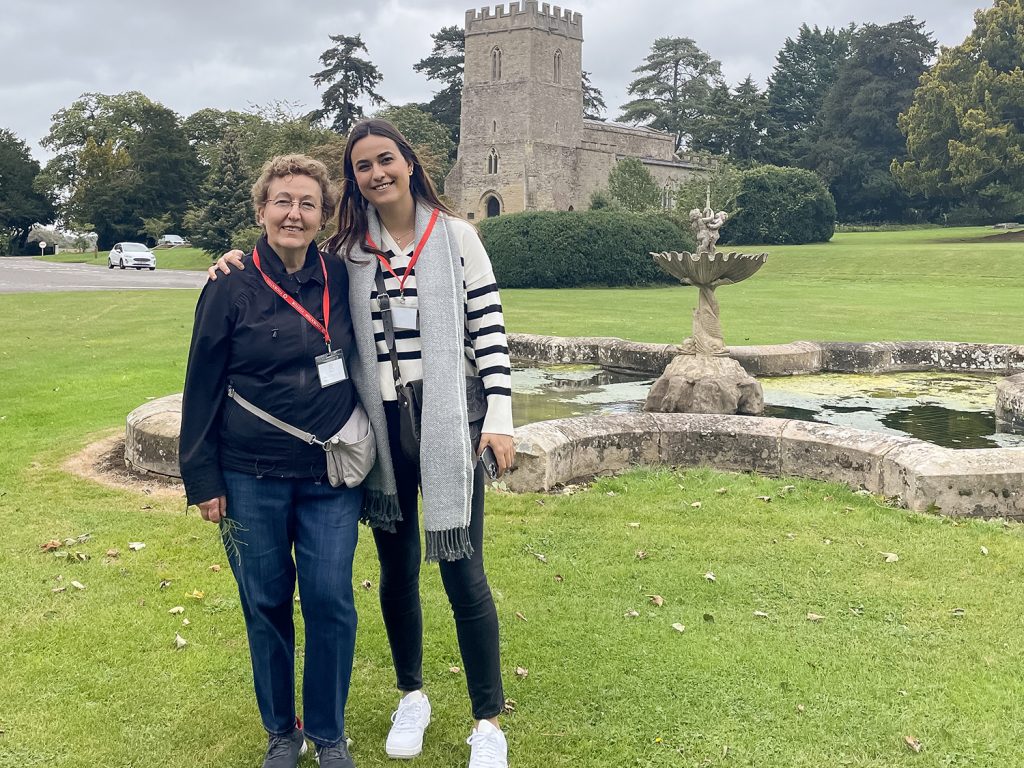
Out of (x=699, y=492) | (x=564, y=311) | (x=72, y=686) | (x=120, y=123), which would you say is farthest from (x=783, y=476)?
(x=120, y=123)

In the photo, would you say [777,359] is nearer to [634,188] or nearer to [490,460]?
[490,460]

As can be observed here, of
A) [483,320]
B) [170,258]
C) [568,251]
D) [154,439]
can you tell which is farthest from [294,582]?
[170,258]

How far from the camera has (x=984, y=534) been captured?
4.84 meters

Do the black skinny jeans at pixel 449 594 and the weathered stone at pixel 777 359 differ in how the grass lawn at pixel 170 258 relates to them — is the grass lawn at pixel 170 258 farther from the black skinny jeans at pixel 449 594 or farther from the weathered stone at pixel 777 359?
the black skinny jeans at pixel 449 594

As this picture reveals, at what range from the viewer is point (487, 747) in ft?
9.62

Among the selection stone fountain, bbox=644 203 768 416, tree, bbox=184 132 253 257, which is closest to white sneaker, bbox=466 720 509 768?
stone fountain, bbox=644 203 768 416

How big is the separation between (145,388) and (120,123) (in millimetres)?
54619

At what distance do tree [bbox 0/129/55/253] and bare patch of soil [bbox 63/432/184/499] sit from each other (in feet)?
178

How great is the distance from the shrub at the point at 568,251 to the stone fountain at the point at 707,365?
23.0 metres

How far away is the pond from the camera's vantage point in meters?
7.55

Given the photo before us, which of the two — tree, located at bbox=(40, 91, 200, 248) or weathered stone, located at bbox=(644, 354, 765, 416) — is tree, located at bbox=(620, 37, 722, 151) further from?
weathered stone, located at bbox=(644, 354, 765, 416)

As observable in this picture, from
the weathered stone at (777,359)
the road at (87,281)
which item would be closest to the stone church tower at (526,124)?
the road at (87,281)

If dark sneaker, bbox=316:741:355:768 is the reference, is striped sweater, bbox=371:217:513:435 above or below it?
above

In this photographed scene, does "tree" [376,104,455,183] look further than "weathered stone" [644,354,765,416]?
Yes
